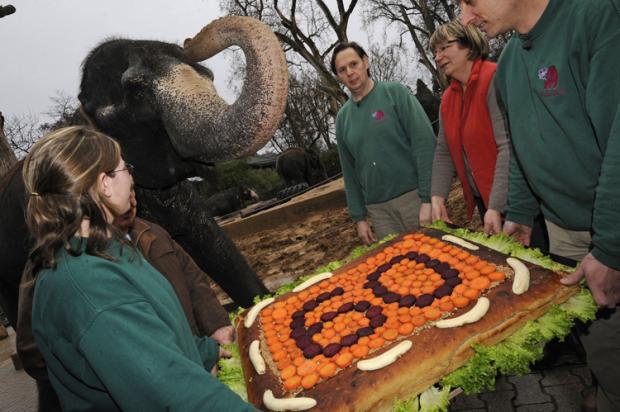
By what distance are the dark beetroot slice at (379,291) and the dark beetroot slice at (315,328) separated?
348mm

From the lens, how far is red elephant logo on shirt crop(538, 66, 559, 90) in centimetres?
175

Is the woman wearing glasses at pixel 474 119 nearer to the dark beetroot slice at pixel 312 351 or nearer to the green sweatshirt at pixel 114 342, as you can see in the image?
the dark beetroot slice at pixel 312 351

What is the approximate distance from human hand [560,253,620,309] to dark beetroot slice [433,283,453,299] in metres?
0.61

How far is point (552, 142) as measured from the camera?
1.86 meters

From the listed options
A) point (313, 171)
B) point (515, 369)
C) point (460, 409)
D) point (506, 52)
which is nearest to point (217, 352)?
point (515, 369)

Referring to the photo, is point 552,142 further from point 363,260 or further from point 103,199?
point 103,199

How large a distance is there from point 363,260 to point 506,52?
1.44 meters

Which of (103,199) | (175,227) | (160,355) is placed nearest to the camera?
(160,355)

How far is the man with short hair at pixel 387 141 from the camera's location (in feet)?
11.2

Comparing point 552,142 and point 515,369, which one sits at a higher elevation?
point 552,142

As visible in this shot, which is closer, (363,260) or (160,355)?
(160,355)

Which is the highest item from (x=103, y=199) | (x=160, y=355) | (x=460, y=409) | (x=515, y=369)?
(x=103, y=199)

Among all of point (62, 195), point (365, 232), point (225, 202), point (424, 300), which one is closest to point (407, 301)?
point (424, 300)

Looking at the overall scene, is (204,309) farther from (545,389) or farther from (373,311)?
(545,389)
